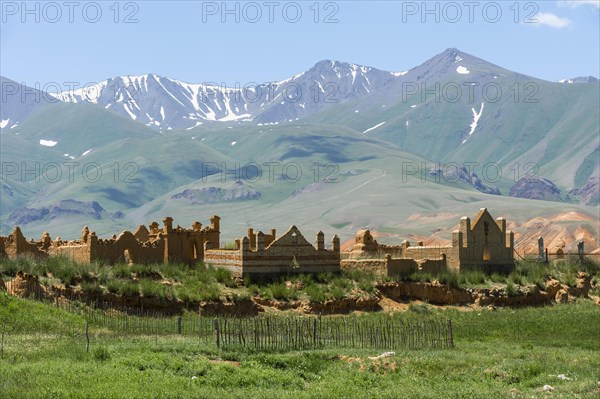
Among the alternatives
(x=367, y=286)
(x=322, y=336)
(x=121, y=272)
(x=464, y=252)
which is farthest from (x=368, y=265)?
(x=322, y=336)

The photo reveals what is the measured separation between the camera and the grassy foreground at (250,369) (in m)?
26.9

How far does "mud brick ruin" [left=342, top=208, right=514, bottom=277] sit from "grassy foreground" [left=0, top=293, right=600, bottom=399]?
1679cm

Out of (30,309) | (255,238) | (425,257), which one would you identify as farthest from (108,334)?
(425,257)

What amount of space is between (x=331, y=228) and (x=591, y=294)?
116m

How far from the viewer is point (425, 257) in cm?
6034

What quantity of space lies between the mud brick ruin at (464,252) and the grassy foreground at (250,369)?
16.8 m

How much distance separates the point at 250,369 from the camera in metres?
30.3

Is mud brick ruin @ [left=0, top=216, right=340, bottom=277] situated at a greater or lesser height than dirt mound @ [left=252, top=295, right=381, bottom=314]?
greater

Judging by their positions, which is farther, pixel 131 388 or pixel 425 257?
pixel 425 257

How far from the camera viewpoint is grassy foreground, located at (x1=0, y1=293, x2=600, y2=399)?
2691 cm

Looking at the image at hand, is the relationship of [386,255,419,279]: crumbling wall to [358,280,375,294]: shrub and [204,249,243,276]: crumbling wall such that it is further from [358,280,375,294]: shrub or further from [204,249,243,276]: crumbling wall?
[204,249,243,276]: crumbling wall

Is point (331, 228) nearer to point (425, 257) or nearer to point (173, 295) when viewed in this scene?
point (425, 257)

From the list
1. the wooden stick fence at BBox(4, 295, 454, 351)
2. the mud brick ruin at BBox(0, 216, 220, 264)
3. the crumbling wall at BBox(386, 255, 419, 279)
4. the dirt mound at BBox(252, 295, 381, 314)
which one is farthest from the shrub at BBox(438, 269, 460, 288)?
the mud brick ruin at BBox(0, 216, 220, 264)

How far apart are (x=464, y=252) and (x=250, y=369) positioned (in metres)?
30.6
